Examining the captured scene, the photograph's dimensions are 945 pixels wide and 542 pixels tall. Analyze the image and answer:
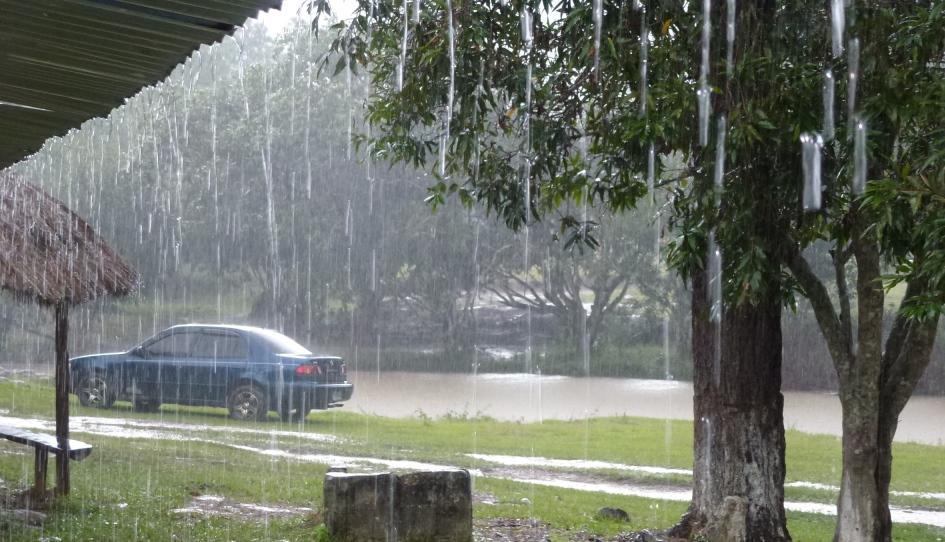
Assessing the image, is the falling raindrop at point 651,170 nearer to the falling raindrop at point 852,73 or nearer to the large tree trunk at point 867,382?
the large tree trunk at point 867,382

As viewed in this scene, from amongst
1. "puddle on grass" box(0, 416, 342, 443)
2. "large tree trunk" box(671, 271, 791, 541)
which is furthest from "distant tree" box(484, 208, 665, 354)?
"large tree trunk" box(671, 271, 791, 541)

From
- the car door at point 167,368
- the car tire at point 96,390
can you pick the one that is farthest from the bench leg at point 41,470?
the car tire at point 96,390

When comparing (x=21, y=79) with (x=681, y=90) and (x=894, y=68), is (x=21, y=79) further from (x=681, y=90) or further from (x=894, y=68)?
(x=894, y=68)

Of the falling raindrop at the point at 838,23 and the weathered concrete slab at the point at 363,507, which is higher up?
the falling raindrop at the point at 838,23

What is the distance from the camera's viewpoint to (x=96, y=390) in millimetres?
17766

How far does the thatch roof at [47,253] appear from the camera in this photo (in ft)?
28.8

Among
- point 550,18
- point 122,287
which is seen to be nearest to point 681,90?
point 550,18

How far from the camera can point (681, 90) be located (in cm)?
595

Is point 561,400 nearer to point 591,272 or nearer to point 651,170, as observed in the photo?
point 591,272

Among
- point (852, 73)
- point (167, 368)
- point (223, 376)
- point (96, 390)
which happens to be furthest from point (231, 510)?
point (96, 390)

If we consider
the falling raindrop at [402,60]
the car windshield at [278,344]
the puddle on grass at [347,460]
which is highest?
the falling raindrop at [402,60]

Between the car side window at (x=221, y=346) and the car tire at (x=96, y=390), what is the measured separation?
1.70 m

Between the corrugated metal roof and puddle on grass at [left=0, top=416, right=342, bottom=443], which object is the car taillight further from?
the corrugated metal roof

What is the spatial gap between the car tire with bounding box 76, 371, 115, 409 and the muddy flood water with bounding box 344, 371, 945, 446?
15.1ft
